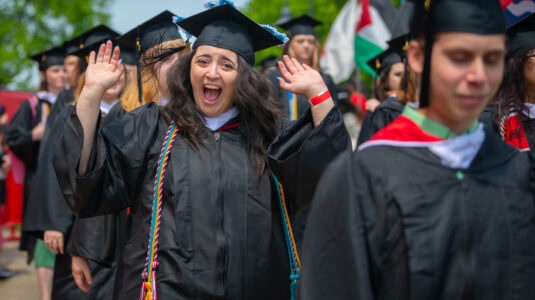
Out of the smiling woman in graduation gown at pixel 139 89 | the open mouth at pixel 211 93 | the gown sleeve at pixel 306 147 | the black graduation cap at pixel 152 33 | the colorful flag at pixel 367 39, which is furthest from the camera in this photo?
the colorful flag at pixel 367 39

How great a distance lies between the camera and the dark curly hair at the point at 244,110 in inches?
117

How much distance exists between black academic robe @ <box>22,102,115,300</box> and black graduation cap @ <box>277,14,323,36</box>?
3.35 metres

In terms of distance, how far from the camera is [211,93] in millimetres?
3113

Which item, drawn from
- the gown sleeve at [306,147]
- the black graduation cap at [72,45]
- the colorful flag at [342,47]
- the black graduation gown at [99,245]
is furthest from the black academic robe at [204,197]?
the colorful flag at [342,47]

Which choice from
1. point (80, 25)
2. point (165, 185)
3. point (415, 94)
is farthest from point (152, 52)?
point (80, 25)

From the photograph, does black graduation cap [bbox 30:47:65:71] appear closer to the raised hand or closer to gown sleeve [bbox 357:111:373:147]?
gown sleeve [bbox 357:111:373:147]

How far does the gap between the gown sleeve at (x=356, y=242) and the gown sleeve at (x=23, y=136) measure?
546 cm

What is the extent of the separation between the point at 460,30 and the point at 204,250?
5.04 feet

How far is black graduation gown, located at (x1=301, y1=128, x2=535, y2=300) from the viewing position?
1.82 m

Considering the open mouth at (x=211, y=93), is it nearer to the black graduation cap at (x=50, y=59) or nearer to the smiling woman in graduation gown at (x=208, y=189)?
the smiling woman in graduation gown at (x=208, y=189)

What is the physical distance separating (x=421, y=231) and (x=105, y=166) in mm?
1630

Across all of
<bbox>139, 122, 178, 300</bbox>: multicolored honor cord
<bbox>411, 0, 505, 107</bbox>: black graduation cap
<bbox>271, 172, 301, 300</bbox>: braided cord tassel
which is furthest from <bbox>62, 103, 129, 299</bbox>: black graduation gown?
<bbox>411, 0, 505, 107</bbox>: black graduation cap

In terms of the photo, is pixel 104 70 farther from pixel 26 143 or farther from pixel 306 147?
pixel 26 143

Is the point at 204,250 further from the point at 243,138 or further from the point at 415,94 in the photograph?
the point at 415,94
